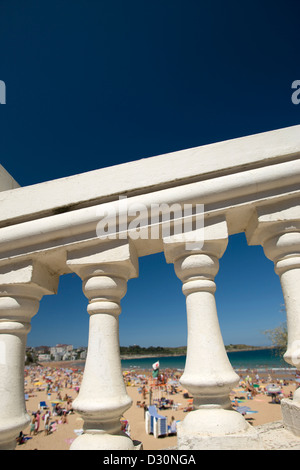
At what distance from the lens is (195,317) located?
213 centimetres

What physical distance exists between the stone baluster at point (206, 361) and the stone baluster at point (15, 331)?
1.21 meters

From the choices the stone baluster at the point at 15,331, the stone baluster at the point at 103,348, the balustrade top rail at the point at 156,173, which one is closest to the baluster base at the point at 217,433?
the stone baluster at the point at 103,348

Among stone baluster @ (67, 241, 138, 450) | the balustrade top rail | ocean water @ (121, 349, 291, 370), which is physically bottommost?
ocean water @ (121, 349, 291, 370)

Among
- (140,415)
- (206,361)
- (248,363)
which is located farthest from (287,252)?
(248,363)

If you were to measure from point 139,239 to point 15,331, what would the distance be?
1299mm

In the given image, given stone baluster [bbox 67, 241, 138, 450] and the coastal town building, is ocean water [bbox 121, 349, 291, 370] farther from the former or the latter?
stone baluster [bbox 67, 241, 138, 450]

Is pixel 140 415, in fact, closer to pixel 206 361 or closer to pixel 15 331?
pixel 15 331

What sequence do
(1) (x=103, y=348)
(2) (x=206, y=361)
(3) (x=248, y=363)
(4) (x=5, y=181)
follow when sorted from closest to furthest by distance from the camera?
(2) (x=206, y=361) → (1) (x=103, y=348) → (4) (x=5, y=181) → (3) (x=248, y=363)

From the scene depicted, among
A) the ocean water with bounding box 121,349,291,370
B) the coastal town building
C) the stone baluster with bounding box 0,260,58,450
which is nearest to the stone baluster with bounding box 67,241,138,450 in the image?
the coastal town building

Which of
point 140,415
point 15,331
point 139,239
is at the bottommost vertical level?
point 140,415

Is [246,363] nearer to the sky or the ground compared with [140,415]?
nearer to the ground

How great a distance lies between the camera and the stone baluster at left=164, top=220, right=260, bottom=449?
1.83m

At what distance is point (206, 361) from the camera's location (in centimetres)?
199
